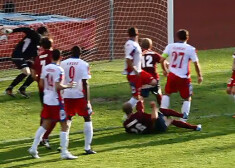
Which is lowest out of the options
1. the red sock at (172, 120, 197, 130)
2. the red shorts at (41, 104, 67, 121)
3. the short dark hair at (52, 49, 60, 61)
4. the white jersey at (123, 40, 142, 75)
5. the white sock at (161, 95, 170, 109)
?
the red sock at (172, 120, 197, 130)

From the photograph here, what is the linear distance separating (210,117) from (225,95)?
6.14 ft

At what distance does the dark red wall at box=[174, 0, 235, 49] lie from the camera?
907 inches

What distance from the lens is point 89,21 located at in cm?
1944

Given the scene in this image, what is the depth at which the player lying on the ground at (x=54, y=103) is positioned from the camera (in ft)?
32.4

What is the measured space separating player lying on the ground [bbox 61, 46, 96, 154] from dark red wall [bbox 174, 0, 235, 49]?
41.8 ft

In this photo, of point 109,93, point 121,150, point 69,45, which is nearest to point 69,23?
point 69,45

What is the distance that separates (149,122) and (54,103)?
6.18 ft

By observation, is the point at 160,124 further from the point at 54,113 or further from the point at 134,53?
the point at 54,113

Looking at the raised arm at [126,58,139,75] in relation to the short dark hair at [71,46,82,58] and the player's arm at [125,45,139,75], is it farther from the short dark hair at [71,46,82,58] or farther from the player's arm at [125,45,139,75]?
the short dark hair at [71,46,82,58]

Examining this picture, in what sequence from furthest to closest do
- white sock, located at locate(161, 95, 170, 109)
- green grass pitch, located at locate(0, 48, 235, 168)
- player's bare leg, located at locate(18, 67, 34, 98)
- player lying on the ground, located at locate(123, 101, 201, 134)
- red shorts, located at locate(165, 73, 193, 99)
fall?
player's bare leg, located at locate(18, 67, 34, 98), white sock, located at locate(161, 95, 170, 109), red shorts, located at locate(165, 73, 193, 99), player lying on the ground, located at locate(123, 101, 201, 134), green grass pitch, located at locate(0, 48, 235, 168)

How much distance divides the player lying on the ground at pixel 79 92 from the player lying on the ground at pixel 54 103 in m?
0.29

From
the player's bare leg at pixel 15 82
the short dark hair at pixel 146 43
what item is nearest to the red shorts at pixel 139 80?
the short dark hair at pixel 146 43

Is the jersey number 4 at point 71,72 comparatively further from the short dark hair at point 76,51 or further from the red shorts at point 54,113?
the red shorts at point 54,113

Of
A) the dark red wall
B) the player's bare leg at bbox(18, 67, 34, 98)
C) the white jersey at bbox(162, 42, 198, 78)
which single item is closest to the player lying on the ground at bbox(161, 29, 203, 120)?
the white jersey at bbox(162, 42, 198, 78)
